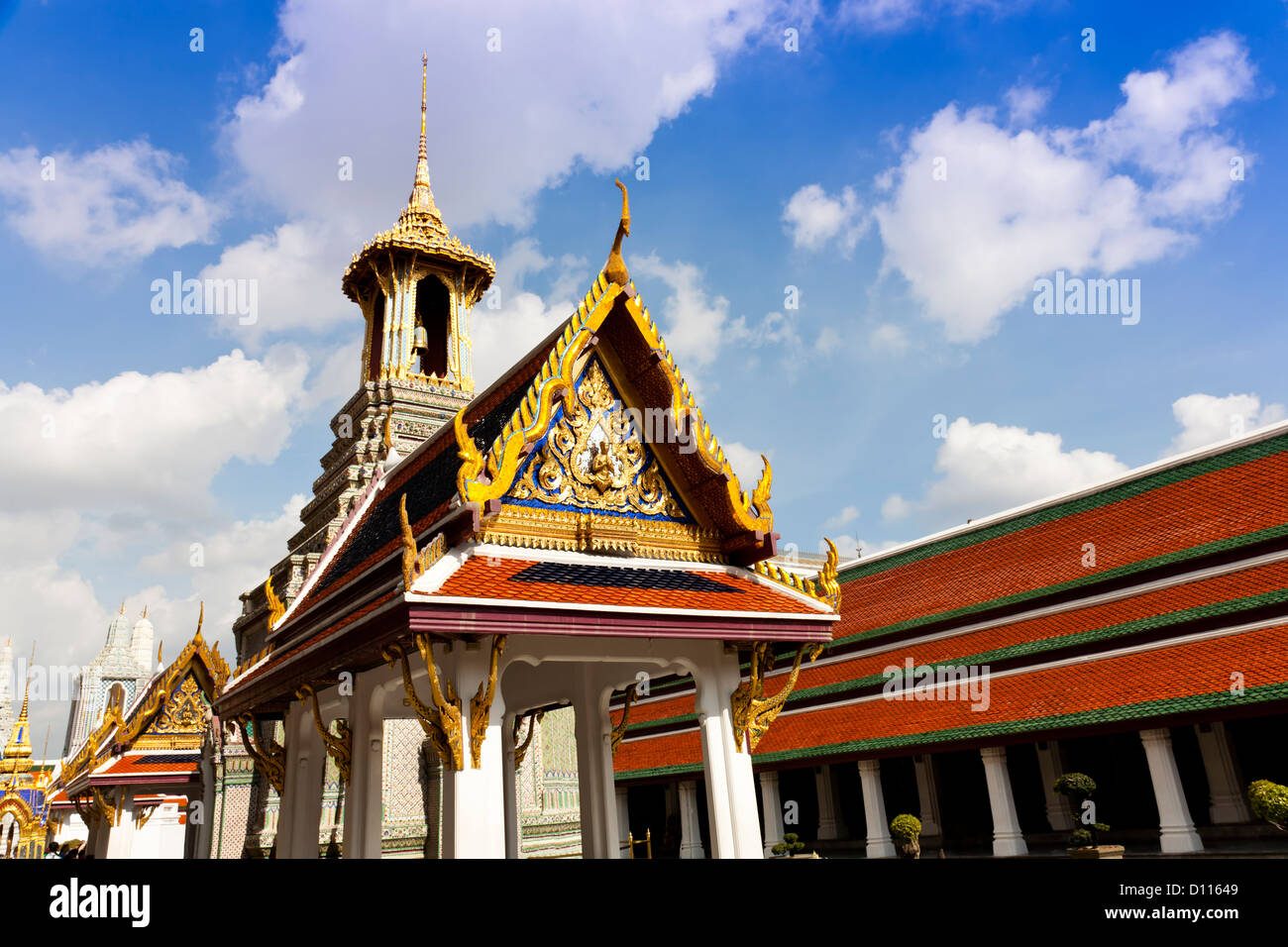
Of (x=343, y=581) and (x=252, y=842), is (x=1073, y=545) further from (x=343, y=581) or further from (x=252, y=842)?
(x=252, y=842)

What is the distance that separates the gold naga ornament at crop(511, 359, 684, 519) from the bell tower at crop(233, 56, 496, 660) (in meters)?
16.7

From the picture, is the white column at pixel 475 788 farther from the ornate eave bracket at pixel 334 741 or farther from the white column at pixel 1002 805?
the white column at pixel 1002 805

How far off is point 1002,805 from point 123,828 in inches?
881

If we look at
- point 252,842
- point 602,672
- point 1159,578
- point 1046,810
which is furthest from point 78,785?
point 1159,578

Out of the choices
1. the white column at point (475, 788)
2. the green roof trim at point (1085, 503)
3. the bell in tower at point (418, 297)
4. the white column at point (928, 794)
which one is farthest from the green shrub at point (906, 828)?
the bell in tower at point (418, 297)

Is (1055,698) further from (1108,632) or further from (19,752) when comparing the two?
(19,752)

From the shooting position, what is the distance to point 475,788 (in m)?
7.67

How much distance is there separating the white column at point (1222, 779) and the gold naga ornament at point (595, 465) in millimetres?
14925

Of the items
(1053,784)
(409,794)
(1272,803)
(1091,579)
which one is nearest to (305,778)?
(409,794)

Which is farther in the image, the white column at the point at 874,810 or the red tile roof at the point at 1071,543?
the white column at the point at 874,810

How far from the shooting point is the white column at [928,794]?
22.9m

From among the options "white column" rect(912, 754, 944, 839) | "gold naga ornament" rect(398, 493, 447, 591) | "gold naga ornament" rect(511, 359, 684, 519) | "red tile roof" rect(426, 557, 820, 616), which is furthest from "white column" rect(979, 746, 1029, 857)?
"gold naga ornament" rect(398, 493, 447, 591)
